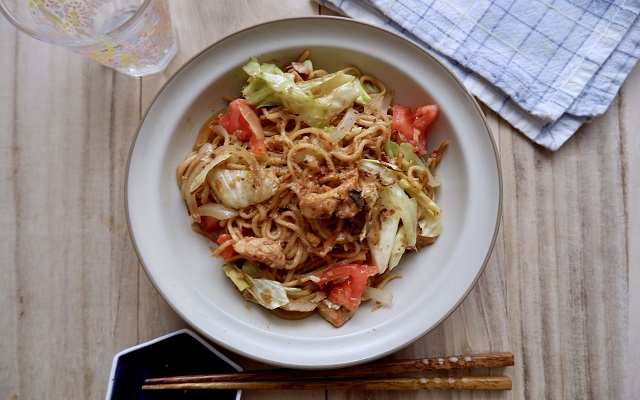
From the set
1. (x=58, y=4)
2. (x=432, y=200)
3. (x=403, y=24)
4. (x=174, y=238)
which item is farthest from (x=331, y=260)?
(x=58, y=4)

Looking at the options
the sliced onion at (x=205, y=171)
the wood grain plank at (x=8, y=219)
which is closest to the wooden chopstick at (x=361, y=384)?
the wood grain plank at (x=8, y=219)

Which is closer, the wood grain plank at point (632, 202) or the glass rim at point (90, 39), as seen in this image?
the glass rim at point (90, 39)

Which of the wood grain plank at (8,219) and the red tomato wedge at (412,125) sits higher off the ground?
the red tomato wedge at (412,125)

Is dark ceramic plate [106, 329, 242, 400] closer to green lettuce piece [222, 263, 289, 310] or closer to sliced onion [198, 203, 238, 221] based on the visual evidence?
green lettuce piece [222, 263, 289, 310]

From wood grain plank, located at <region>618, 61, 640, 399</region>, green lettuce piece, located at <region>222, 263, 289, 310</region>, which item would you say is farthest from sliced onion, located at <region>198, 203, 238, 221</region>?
wood grain plank, located at <region>618, 61, 640, 399</region>

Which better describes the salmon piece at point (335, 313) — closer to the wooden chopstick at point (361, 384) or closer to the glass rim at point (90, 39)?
the wooden chopstick at point (361, 384)

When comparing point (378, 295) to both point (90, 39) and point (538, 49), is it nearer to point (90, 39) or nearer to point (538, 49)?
point (538, 49)

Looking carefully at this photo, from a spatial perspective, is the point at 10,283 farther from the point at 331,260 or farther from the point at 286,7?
the point at 286,7
